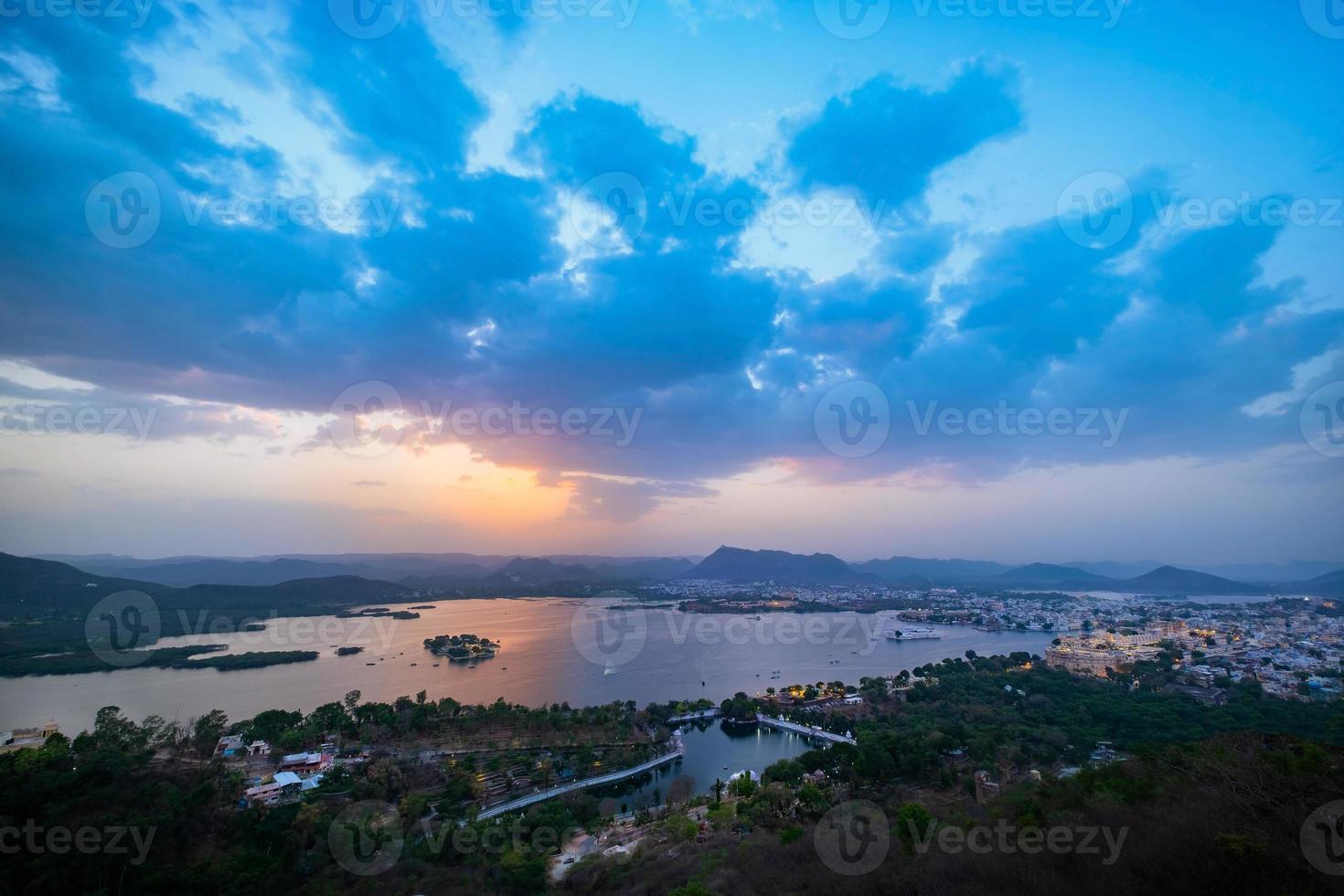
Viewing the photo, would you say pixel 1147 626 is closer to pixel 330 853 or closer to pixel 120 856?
pixel 330 853

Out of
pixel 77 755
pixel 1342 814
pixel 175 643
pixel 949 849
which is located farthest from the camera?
pixel 175 643

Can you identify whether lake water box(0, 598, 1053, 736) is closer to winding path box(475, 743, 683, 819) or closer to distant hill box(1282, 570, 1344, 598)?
winding path box(475, 743, 683, 819)

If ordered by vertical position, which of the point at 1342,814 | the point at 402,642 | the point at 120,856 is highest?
the point at 1342,814

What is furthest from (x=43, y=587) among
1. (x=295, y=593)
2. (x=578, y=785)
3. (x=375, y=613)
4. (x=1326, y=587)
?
(x=1326, y=587)

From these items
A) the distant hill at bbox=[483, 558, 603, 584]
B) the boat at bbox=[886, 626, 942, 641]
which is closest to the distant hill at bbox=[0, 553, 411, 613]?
the distant hill at bbox=[483, 558, 603, 584]

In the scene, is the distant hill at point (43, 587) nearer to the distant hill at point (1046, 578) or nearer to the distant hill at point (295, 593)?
the distant hill at point (295, 593)

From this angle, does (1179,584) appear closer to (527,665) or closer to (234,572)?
(527,665)

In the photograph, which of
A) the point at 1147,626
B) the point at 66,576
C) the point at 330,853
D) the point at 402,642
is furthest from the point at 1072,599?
the point at 66,576
